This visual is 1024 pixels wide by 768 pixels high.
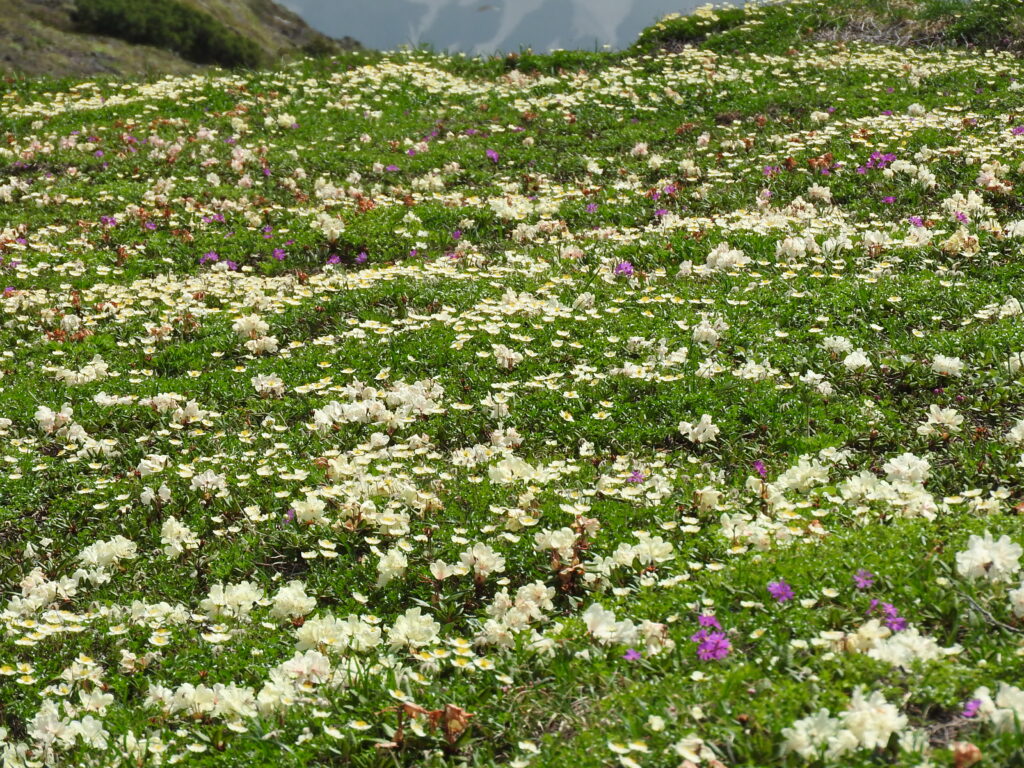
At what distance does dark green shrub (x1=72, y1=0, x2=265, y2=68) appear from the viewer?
30.3 m

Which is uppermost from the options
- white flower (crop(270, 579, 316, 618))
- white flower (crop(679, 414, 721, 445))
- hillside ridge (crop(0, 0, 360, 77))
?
hillside ridge (crop(0, 0, 360, 77))

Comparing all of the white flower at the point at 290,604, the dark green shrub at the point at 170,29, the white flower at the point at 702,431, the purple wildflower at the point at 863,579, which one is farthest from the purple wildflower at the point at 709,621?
the dark green shrub at the point at 170,29

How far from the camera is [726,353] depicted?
8.47 m

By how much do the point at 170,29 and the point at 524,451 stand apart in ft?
107

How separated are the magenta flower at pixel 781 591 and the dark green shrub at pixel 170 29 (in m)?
29.0

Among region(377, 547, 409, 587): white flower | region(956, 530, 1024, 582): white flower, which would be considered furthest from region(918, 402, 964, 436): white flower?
region(377, 547, 409, 587): white flower

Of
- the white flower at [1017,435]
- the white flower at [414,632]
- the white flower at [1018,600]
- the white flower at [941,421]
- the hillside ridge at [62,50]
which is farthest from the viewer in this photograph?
the hillside ridge at [62,50]

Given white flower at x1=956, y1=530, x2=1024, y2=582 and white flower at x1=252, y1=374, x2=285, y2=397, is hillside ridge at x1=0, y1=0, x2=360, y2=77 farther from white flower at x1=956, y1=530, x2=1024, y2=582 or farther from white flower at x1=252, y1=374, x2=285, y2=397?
white flower at x1=956, y1=530, x2=1024, y2=582

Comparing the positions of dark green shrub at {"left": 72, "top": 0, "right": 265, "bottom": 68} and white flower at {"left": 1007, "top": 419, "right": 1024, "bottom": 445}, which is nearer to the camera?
white flower at {"left": 1007, "top": 419, "right": 1024, "bottom": 445}

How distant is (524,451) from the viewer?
7422 millimetres

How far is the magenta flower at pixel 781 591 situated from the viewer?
4.67 m

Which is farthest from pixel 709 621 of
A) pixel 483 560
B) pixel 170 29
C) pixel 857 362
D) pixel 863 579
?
pixel 170 29

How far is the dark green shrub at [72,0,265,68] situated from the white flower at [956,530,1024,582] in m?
29.4

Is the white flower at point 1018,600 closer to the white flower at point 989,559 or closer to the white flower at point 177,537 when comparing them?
the white flower at point 989,559
